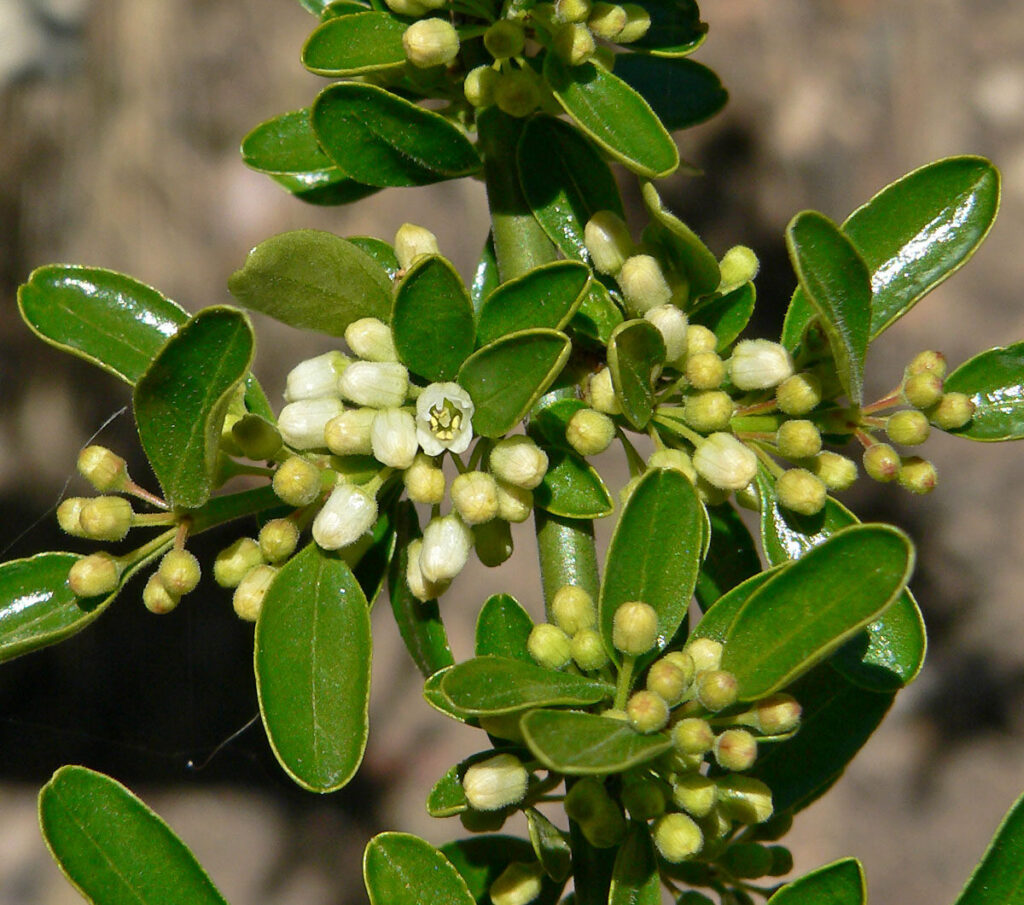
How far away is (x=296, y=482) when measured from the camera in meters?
1.70

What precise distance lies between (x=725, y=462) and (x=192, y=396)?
84cm

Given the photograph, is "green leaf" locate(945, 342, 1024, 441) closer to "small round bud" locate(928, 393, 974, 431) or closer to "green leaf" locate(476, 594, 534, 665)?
"small round bud" locate(928, 393, 974, 431)

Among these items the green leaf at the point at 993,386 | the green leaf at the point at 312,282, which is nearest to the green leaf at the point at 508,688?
the green leaf at the point at 312,282

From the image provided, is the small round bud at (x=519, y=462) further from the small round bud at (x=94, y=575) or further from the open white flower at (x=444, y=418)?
the small round bud at (x=94, y=575)

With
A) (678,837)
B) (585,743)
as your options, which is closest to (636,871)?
(678,837)

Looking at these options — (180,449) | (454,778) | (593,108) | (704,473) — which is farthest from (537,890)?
(593,108)

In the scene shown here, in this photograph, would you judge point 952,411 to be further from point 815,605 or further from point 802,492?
point 815,605

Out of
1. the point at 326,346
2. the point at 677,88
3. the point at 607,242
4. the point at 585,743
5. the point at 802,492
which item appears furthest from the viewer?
the point at 326,346

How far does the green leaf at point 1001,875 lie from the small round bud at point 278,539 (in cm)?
123

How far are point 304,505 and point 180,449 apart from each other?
0.70ft

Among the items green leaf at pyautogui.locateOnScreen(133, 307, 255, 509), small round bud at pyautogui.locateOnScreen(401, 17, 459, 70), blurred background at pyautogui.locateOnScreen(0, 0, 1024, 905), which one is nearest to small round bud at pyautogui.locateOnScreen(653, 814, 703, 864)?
green leaf at pyautogui.locateOnScreen(133, 307, 255, 509)

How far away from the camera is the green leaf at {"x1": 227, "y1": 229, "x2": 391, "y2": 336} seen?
1.63m

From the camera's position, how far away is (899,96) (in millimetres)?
6367

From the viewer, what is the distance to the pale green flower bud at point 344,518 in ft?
5.68
